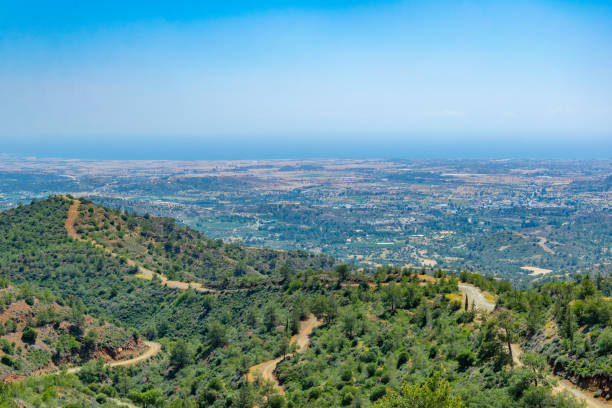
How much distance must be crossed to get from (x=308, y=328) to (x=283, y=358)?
803 cm

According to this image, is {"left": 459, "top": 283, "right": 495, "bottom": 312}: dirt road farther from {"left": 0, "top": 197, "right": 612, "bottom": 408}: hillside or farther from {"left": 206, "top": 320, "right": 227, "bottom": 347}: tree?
{"left": 206, "top": 320, "right": 227, "bottom": 347}: tree

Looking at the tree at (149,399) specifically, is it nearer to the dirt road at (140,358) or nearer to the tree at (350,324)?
the dirt road at (140,358)

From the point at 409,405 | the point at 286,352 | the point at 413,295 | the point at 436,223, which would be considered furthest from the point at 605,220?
the point at 409,405

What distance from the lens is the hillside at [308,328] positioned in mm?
23844

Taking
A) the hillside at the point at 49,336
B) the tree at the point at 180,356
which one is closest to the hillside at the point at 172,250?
the hillside at the point at 49,336

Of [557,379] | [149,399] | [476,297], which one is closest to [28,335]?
[149,399]

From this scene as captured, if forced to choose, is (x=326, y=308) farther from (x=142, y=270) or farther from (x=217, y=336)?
(x=142, y=270)

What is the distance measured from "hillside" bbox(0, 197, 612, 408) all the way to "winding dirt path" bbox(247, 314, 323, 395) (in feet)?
0.75

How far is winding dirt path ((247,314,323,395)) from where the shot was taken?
121 feet

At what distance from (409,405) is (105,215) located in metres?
92.1

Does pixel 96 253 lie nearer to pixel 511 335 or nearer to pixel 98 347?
pixel 98 347

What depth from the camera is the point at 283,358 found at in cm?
4134

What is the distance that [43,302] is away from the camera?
166 feet

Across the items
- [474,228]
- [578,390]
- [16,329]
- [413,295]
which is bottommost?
[474,228]
